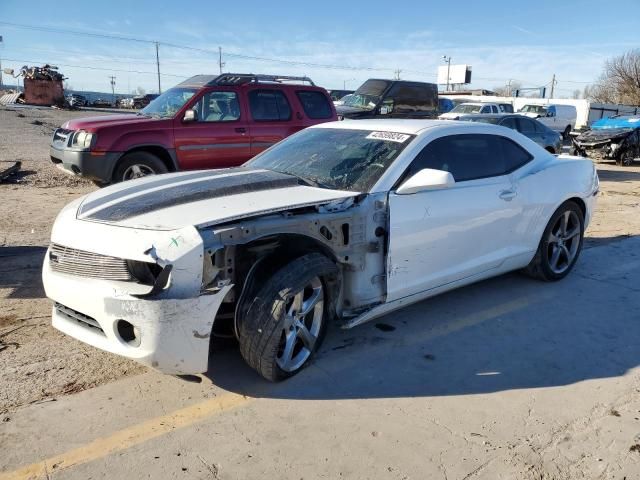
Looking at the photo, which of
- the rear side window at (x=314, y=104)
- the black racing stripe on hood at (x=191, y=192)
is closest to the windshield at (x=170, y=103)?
the rear side window at (x=314, y=104)

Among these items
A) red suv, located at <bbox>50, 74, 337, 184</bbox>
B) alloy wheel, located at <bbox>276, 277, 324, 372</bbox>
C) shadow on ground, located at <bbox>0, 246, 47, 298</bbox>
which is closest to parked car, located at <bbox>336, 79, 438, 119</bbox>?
red suv, located at <bbox>50, 74, 337, 184</bbox>

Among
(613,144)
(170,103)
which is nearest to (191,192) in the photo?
(170,103)

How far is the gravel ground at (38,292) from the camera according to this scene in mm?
3277

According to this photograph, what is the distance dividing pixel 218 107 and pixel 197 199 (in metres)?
5.56

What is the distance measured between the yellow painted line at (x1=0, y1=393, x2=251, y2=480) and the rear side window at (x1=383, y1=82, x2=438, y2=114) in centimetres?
1215

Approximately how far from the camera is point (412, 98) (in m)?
14.7

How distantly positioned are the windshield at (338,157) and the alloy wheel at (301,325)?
819 mm

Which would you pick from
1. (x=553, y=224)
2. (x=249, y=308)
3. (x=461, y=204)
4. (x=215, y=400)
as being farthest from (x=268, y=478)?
(x=553, y=224)

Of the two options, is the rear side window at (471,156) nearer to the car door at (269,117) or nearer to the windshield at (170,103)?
the car door at (269,117)

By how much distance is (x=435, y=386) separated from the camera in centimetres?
335

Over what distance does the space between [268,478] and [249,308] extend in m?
0.94

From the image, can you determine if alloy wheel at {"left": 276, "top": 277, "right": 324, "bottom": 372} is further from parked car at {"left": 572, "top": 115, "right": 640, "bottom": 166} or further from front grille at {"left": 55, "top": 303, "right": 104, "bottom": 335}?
parked car at {"left": 572, "top": 115, "right": 640, "bottom": 166}

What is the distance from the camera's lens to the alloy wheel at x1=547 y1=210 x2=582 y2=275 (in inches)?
206

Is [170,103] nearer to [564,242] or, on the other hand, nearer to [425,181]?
[425,181]
